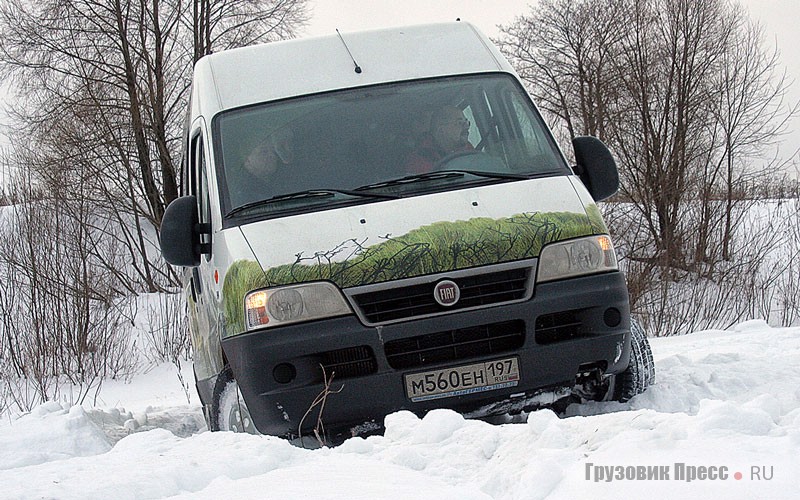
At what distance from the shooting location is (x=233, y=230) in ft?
15.9

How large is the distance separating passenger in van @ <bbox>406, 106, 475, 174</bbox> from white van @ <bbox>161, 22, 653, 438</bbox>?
1 centimetres

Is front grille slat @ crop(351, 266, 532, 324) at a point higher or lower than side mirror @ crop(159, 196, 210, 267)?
lower

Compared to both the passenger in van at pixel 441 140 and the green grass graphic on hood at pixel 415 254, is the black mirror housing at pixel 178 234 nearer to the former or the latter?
→ the green grass graphic on hood at pixel 415 254

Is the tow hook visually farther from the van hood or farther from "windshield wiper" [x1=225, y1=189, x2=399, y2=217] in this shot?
"windshield wiper" [x1=225, y1=189, x2=399, y2=217]

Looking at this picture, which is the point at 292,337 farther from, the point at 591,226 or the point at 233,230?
the point at 591,226

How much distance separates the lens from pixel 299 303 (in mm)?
4484

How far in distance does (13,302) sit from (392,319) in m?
8.02

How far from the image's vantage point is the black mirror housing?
5215 mm

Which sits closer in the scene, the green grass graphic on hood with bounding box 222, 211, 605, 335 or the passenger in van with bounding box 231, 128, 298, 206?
the green grass graphic on hood with bounding box 222, 211, 605, 335

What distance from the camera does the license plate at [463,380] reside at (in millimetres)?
4543

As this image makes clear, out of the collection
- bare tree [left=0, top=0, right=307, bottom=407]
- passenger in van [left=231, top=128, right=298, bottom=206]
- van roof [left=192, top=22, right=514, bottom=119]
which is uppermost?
bare tree [left=0, top=0, right=307, bottom=407]

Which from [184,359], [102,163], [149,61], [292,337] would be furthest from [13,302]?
[149,61]

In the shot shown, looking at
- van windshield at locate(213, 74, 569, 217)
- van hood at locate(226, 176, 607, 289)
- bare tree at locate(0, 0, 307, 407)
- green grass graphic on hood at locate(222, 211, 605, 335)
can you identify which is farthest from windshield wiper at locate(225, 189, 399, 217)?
bare tree at locate(0, 0, 307, 407)

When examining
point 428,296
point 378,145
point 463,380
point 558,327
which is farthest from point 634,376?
point 378,145
